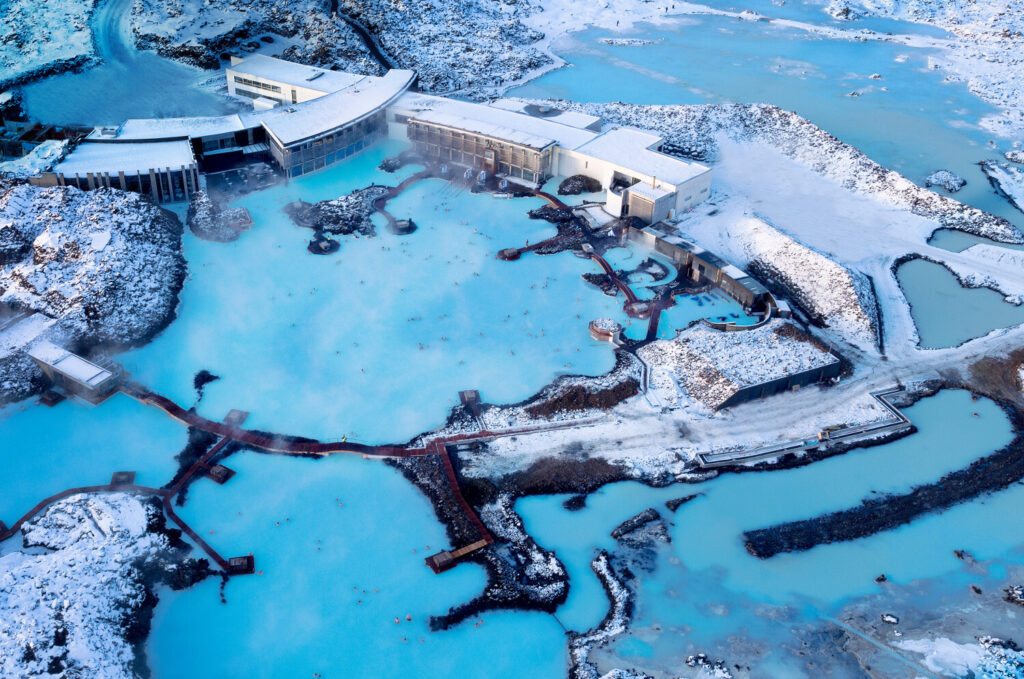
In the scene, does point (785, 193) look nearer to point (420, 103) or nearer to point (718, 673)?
point (420, 103)

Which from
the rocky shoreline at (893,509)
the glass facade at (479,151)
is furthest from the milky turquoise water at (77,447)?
the glass facade at (479,151)

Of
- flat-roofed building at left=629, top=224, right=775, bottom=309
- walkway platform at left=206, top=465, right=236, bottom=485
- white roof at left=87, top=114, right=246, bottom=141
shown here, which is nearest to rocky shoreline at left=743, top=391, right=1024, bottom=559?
flat-roofed building at left=629, top=224, right=775, bottom=309

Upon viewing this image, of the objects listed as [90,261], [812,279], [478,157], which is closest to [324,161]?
[478,157]

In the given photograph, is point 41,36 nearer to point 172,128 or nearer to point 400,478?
point 172,128

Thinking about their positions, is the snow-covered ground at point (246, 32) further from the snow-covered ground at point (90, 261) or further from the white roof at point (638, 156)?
the snow-covered ground at point (90, 261)

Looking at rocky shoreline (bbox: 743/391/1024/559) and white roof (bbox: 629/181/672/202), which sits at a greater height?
white roof (bbox: 629/181/672/202)

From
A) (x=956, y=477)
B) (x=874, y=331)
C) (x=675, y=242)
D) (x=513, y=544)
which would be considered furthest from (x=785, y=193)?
(x=513, y=544)

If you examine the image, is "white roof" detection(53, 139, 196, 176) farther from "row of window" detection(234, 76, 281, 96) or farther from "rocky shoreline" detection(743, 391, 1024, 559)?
"rocky shoreline" detection(743, 391, 1024, 559)
